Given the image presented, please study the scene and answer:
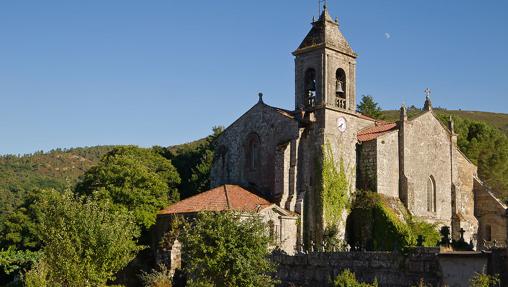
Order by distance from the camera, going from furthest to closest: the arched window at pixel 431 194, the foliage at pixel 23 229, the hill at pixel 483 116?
the hill at pixel 483 116 → the foliage at pixel 23 229 → the arched window at pixel 431 194

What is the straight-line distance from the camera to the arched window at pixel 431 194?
5183cm

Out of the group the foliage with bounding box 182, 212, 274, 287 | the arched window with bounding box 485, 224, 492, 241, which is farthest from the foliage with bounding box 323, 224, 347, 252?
the arched window with bounding box 485, 224, 492, 241

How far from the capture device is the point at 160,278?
131ft

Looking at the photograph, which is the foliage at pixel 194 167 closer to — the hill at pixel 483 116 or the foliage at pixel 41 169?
the foliage at pixel 41 169

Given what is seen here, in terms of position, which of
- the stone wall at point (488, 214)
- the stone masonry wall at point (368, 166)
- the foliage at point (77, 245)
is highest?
the stone masonry wall at point (368, 166)

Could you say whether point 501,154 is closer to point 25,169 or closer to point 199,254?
point 199,254

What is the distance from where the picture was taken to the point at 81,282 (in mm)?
27812

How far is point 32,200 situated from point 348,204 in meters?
26.6

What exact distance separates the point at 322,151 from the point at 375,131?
21.0ft

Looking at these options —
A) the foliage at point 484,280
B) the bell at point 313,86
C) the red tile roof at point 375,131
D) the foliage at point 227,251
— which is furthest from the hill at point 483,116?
the foliage at point 484,280

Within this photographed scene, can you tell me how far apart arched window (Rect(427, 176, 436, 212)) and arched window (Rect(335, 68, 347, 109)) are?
907 centimetres

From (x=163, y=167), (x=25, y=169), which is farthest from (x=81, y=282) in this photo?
(x=25, y=169)

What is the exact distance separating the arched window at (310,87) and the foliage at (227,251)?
59.2 ft

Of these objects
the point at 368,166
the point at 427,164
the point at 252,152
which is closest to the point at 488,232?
the point at 427,164
